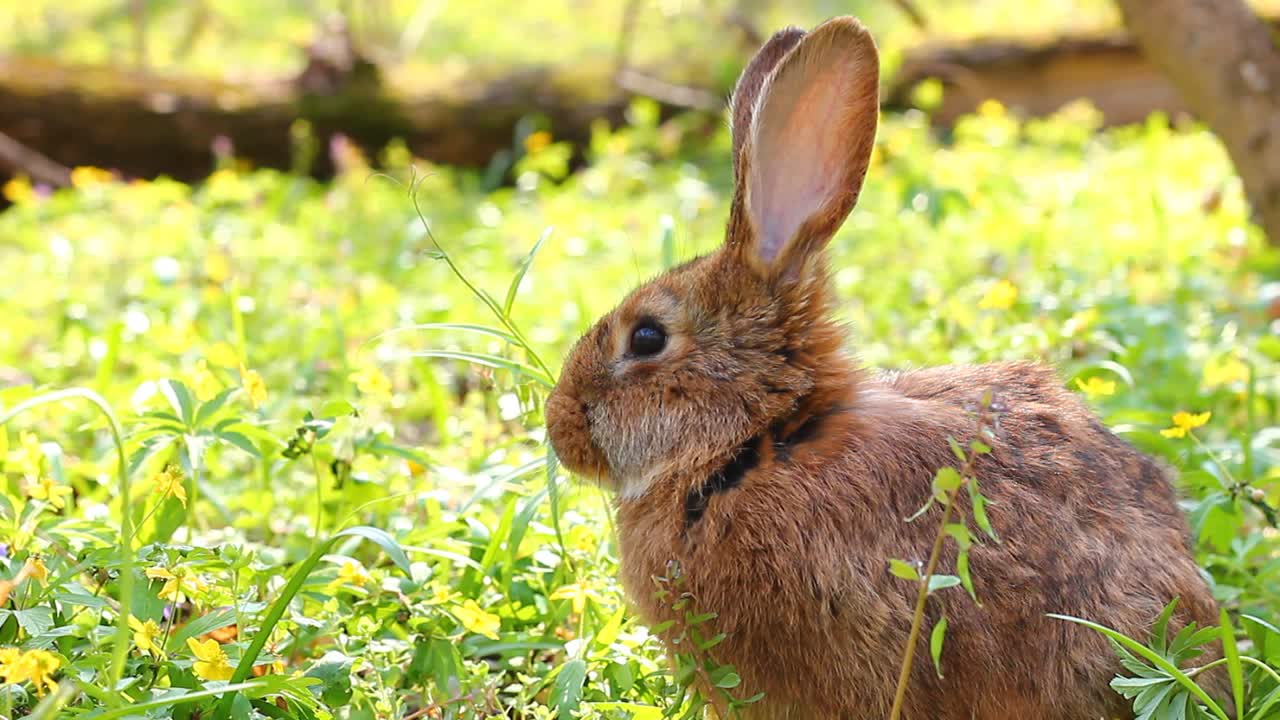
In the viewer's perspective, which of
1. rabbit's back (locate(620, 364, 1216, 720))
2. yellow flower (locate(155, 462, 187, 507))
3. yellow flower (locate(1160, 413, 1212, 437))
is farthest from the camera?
yellow flower (locate(1160, 413, 1212, 437))

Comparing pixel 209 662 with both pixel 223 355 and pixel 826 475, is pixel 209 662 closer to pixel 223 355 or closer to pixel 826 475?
pixel 826 475

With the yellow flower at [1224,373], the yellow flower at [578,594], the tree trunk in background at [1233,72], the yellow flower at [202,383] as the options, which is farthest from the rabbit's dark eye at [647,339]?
the tree trunk in background at [1233,72]

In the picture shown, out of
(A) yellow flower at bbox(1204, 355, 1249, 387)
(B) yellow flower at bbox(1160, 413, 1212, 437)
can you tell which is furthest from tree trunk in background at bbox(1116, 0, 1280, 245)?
(B) yellow flower at bbox(1160, 413, 1212, 437)

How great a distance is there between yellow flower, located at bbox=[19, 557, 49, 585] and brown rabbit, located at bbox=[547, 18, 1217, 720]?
3.32 feet

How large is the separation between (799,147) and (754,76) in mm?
472

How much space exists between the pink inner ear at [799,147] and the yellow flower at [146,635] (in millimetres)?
1355

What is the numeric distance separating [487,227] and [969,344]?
2.74m

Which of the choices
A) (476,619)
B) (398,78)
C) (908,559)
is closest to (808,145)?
(908,559)

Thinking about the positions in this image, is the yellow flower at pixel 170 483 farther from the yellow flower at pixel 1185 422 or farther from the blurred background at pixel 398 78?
the blurred background at pixel 398 78

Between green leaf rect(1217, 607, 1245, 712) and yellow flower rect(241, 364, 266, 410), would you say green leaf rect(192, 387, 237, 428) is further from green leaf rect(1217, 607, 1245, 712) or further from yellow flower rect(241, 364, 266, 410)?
green leaf rect(1217, 607, 1245, 712)

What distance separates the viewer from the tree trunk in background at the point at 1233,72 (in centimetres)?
511

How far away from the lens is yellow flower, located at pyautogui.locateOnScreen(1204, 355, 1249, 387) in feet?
11.6

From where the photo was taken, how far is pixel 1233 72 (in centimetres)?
514

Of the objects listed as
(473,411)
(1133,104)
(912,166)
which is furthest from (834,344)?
(1133,104)
